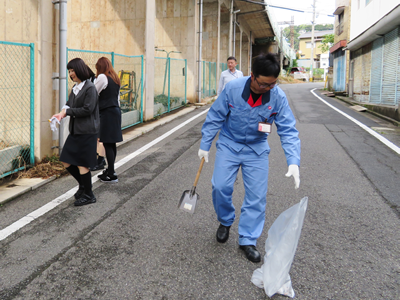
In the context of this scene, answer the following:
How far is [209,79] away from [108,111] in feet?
52.7

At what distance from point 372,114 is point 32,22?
40.1 feet

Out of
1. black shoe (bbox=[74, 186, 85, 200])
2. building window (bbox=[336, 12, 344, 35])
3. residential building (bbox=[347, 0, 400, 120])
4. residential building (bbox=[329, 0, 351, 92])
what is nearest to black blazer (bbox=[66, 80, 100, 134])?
black shoe (bbox=[74, 186, 85, 200])

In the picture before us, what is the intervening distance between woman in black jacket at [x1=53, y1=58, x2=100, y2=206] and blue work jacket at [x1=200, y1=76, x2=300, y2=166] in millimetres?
1744

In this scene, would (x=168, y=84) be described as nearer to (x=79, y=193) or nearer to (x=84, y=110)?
(x=79, y=193)


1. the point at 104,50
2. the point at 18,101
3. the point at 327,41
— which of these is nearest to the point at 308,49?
the point at 327,41

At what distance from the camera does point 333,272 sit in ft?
9.95

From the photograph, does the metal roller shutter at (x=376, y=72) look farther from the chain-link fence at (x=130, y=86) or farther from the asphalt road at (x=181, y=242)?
the asphalt road at (x=181, y=242)

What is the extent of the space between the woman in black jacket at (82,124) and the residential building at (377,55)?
10543 mm

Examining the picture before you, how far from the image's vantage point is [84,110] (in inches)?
173

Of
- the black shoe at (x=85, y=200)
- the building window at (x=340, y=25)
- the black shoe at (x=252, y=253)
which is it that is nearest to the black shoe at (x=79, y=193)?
the black shoe at (x=85, y=200)

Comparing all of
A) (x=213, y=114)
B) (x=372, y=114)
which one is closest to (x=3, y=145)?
(x=213, y=114)

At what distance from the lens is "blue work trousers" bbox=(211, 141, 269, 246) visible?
129 inches

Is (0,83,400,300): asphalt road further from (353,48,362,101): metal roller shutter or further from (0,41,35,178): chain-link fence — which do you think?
(353,48,362,101): metal roller shutter

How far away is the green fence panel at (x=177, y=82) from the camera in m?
15.3
